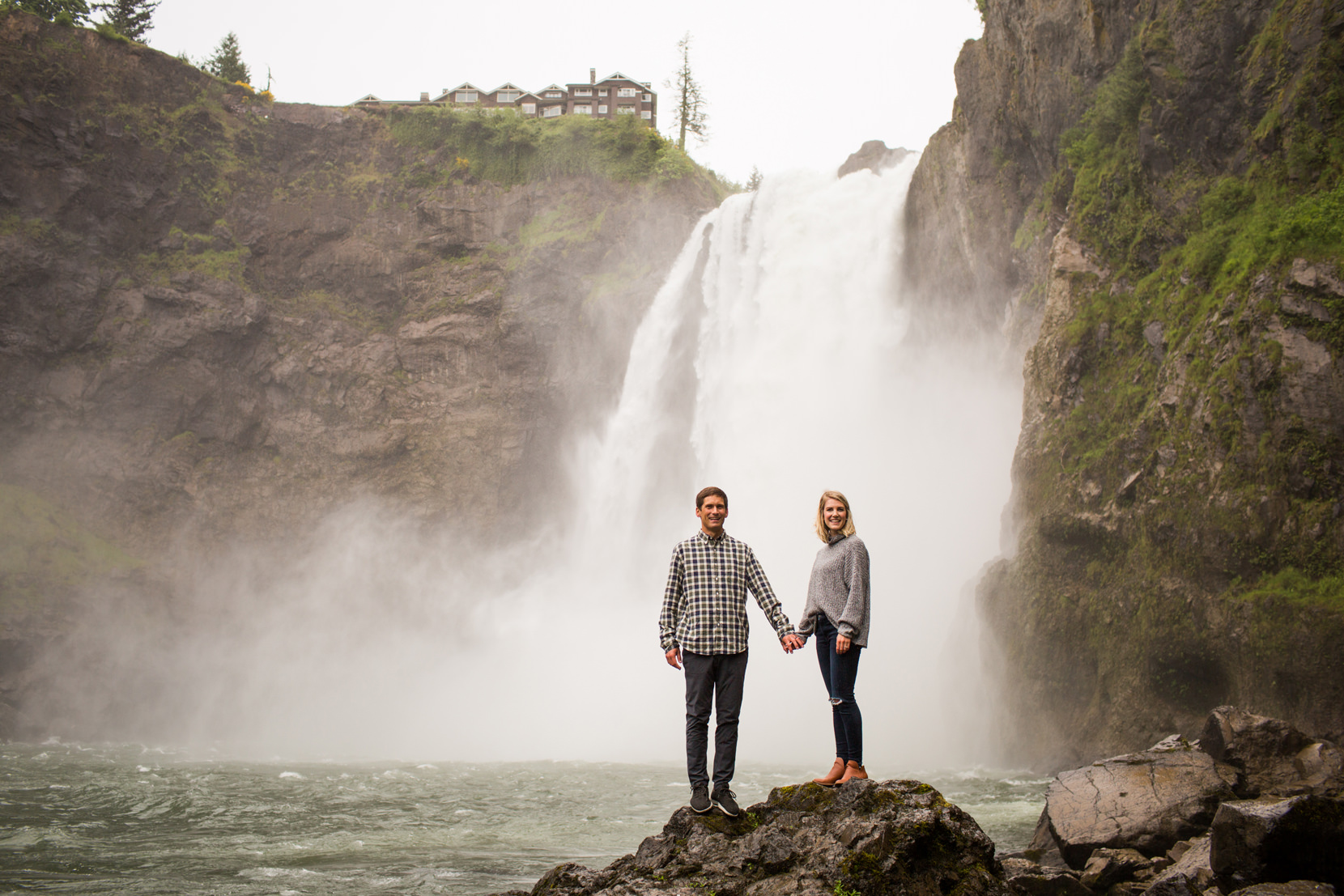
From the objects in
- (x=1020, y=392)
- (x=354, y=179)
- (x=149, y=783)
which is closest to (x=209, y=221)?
(x=354, y=179)

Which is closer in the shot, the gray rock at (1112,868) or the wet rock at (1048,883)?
the wet rock at (1048,883)

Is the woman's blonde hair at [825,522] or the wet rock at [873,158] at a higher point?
the wet rock at [873,158]

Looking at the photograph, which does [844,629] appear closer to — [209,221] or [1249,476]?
[1249,476]

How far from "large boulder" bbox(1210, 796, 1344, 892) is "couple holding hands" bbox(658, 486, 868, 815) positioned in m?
2.94

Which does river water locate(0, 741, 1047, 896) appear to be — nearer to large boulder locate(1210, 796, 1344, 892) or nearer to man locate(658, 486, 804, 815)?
large boulder locate(1210, 796, 1344, 892)

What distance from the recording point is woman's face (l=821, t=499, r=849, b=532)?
255 inches

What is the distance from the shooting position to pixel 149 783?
17.1 metres

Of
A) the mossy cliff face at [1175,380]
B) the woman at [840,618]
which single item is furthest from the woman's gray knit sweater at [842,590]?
the mossy cliff face at [1175,380]

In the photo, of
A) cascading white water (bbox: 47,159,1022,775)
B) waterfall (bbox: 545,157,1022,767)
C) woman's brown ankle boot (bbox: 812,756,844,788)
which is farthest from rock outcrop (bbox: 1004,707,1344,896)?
cascading white water (bbox: 47,159,1022,775)

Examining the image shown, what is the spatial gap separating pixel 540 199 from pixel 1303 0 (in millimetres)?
28724

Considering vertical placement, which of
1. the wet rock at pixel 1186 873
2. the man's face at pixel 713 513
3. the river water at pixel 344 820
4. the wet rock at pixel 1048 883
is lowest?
the river water at pixel 344 820

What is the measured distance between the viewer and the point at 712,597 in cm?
599

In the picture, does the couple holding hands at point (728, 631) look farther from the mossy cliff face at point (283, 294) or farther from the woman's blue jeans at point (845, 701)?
the mossy cliff face at point (283, 294)

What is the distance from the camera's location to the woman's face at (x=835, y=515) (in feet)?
21.2
